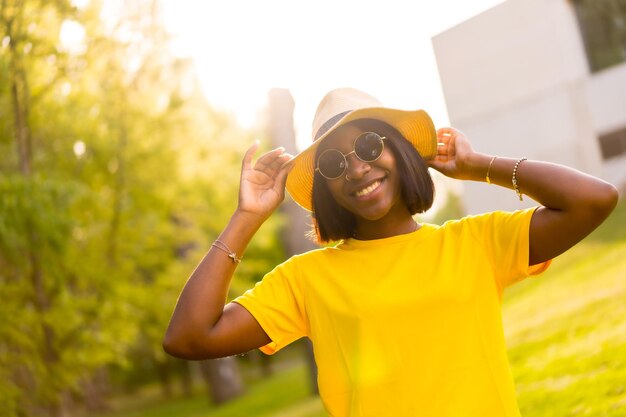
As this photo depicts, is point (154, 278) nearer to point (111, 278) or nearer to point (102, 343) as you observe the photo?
point (111, 278)

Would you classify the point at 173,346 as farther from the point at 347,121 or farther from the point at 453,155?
the point at 453,155

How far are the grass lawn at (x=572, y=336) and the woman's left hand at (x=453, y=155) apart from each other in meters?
2.48

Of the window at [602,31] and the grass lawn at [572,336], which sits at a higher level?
the window at [602,31]

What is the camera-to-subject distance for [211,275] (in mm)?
2537

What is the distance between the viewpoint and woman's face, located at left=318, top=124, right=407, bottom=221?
99.6 inches

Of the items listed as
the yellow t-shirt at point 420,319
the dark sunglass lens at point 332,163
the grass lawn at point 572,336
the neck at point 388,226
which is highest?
the dark sunglass lens at point 332,163

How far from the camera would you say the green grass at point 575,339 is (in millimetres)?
5168

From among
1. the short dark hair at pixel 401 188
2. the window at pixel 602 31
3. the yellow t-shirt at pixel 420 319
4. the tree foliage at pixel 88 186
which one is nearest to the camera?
the yellow t-shirt at pixel 420 319

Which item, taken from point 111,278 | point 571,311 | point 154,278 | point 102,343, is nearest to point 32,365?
point 102,343

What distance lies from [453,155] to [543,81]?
2071 centimetres

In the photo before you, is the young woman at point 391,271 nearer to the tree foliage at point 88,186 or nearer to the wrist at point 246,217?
the wrist at point 246,217

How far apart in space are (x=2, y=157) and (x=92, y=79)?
1980mm

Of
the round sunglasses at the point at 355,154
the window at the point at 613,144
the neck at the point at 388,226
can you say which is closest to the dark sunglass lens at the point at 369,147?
the round sunglasses at the point at 355,154

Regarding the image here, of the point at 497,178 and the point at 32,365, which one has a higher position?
the point at 497,178
